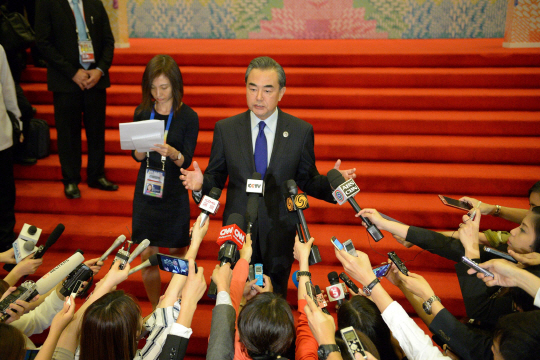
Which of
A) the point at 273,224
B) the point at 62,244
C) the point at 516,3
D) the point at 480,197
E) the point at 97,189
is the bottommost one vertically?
the point at 62,244

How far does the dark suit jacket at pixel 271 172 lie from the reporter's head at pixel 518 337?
953 millimetres

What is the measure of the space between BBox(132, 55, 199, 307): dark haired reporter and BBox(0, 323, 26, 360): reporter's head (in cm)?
114

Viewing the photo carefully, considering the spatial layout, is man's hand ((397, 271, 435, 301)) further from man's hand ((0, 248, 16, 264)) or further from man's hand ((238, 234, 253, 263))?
man's hand ((0, 248, 16, 264))

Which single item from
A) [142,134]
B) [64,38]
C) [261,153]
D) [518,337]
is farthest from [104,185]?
[518,337]

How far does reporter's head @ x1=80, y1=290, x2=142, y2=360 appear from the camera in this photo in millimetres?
1578

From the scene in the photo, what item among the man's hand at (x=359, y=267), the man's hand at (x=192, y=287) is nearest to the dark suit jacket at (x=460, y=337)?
the man's hand at (x=359, y=267)

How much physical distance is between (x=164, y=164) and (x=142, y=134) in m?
0.26

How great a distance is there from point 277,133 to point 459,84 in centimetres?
338

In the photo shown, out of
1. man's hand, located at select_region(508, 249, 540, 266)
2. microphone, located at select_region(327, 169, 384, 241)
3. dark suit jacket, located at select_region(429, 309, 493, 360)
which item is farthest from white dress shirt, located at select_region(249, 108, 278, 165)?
man's hand, located at select_region(508, 249, 540, 266)

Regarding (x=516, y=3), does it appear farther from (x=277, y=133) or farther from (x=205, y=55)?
(x=277, y=133)

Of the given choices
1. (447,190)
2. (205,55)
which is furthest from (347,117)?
(205,55)

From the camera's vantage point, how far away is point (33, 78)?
16.6 ft

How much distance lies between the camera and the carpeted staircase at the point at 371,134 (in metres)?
3.60

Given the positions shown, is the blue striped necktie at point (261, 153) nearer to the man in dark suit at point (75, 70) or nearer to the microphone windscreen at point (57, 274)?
the microphone windscreen at point (57, 274)
